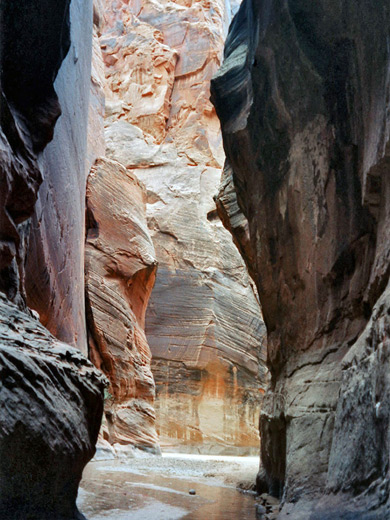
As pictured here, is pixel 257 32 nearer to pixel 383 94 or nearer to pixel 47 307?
pixel 383 94

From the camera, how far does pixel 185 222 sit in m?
25.1

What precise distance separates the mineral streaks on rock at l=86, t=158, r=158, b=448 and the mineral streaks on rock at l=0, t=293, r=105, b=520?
11.6 meters

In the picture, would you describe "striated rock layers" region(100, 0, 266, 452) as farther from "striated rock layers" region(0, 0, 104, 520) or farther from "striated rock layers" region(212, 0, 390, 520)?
"striated rock layers" region(212, 0, 390, 520)

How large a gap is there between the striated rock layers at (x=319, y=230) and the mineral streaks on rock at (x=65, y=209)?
305cm

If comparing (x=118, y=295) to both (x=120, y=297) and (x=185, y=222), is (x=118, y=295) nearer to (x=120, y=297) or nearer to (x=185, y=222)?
(x=120, y=297)

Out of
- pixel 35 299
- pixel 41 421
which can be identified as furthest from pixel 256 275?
pixel 41 421

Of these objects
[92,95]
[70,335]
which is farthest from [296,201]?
[92,95]

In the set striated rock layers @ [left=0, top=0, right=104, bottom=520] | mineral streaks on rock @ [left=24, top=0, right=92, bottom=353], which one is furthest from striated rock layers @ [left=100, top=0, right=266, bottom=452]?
striated rock layers @ [left=0, top=0, right=104, bottom=520]

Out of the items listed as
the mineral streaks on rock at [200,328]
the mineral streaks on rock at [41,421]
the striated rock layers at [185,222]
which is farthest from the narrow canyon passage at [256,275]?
the striated rock layers at [185,222]

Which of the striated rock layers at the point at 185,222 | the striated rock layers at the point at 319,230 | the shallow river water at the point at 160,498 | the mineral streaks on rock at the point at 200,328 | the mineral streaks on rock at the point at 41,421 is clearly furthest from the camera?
the striated rock layers at the point at 185,222

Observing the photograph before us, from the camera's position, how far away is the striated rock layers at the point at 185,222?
2138 cm

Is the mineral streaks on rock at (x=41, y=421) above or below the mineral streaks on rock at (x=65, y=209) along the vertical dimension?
below

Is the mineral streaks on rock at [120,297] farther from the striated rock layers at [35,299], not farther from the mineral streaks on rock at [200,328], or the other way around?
the striated rock layers at [35,299]

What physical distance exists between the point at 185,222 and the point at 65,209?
14.2 metres
